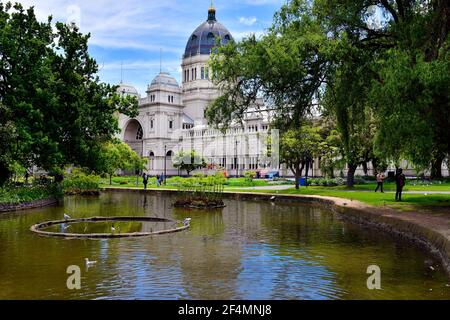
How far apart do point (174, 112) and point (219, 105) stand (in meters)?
87.9

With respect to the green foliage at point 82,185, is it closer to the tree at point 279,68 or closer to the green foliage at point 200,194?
the green foliage at point 200,194

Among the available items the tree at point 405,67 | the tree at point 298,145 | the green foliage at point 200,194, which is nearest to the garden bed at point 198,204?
the green foliage at point 200,194

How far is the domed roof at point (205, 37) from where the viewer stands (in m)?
113

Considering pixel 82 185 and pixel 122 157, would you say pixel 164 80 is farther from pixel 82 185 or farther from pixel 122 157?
pixel 82 185

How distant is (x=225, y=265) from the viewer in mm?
11812

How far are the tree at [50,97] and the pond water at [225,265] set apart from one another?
11.0 metres

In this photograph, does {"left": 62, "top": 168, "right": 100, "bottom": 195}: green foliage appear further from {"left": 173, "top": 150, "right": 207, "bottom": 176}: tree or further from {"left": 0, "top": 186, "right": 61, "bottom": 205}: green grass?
{"left": 173, "top": 150, "right": 207, "bottom": 176}: tree

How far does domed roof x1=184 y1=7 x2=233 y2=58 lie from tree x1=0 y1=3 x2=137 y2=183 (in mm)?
81040

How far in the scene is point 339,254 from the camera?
13.5 metres

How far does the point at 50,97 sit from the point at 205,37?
285 ft

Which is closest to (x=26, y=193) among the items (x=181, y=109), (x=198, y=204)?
(x=198, y=204)

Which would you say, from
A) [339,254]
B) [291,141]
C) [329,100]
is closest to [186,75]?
[291,141]

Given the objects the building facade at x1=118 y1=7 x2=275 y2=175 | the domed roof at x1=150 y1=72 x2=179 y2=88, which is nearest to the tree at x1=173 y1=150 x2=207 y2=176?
the building facade at x1=118 y1=7 x2=275 y2=175

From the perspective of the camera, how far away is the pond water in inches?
370
